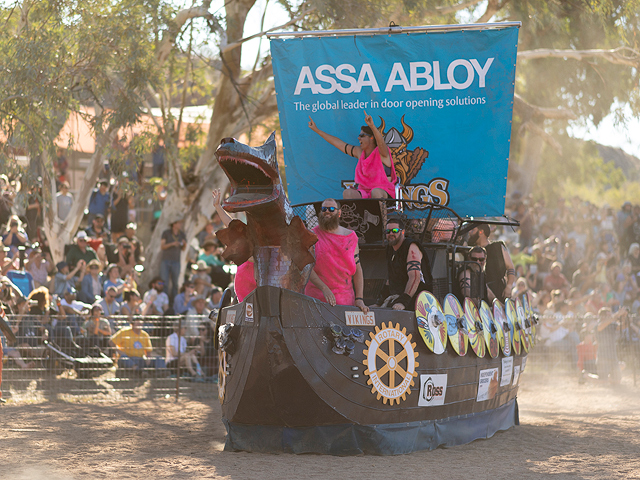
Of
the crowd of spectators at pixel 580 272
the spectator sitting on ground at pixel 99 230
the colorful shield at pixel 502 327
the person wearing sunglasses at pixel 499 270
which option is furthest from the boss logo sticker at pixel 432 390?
the spectator sitting on ground at pixel 99 230

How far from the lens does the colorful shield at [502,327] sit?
396 inches

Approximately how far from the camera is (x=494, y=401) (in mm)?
10055

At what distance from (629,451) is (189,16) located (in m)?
10.8

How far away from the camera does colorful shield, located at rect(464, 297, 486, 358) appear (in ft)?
30.2

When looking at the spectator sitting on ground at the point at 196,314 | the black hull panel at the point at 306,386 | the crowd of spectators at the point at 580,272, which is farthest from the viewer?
the crowd of spectators at the point at 580,272

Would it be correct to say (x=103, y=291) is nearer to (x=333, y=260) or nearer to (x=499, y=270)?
(x=499, y=270)

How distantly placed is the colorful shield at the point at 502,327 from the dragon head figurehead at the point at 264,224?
3290 mm

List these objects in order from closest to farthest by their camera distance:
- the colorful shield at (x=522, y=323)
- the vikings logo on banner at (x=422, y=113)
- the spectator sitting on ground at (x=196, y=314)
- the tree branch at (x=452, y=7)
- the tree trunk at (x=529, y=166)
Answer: the colorful shield at (x=522, y=323), the vikings logo on banner at (x=422, y=113), the spectator sitting on ground at (x=196, y=314), the tree branch at (x=452, y=7), the tree trunk at (x=529, y=166)

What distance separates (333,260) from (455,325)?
179 cm

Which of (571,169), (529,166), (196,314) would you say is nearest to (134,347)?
(196,314)

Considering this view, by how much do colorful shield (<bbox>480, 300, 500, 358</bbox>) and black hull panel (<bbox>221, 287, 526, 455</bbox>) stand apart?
41.1 inches

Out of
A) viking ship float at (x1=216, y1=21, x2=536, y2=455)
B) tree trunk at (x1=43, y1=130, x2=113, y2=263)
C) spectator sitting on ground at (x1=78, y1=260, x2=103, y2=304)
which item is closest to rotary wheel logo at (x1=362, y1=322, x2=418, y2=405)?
viking ship float at (x1=216, y1=21, x2=536, y2=455)

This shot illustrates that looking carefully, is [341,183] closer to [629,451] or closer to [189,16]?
[629,451]

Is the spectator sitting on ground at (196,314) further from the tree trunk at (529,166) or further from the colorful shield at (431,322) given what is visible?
the tree trunk at (529,166)
